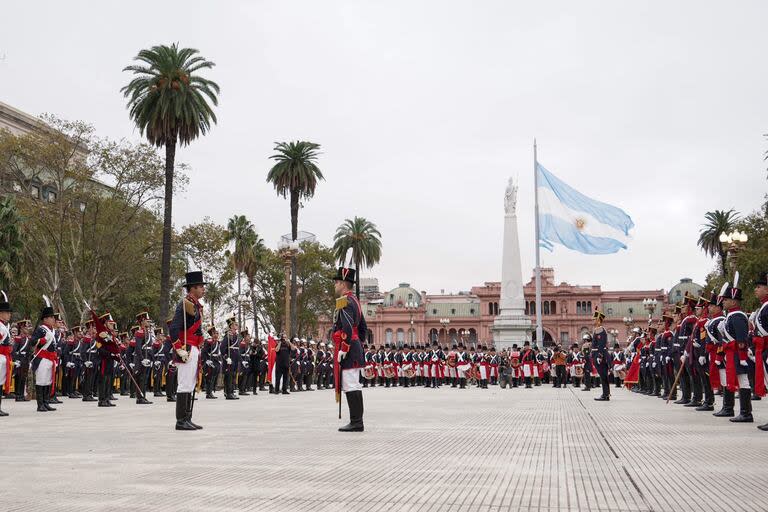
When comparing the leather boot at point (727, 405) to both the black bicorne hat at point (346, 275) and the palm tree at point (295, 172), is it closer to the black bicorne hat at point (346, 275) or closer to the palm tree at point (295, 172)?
the black bicorne hat at point (346, 275)

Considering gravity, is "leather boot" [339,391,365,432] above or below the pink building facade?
below

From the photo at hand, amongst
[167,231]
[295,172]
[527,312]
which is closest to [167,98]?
[167,231]

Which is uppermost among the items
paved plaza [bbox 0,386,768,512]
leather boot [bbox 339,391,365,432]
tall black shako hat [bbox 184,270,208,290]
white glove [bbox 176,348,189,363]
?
tall black shako hat [bbox 184,270,208,290]

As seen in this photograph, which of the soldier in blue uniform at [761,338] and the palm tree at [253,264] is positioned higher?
the palm tree at [253,264]

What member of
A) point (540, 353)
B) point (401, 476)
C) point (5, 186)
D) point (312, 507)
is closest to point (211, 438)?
point (401, 476)

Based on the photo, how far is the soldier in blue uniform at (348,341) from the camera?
11.1 metres

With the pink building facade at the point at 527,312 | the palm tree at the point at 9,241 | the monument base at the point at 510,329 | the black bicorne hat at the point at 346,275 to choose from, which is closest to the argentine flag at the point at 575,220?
the monument base at the point at 510,329

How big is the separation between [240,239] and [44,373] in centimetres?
5179

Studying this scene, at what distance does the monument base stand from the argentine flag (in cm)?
1594

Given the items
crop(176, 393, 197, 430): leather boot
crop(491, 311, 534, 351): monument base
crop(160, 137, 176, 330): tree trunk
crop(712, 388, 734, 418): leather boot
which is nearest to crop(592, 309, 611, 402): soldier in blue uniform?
crop(712, 388, 734, 418): leather boot

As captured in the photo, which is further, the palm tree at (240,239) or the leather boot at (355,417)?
the palm tree at (240,239)

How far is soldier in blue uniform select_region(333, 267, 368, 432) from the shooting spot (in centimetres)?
1108

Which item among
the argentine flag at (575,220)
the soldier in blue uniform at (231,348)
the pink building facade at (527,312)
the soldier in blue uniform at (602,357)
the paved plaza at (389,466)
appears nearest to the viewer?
the paved plaza at (389,466)

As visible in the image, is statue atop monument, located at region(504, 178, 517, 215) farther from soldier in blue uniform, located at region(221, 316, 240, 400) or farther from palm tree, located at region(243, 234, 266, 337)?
soldier in blue uniform, located at region(221, 316, 240, 400)
